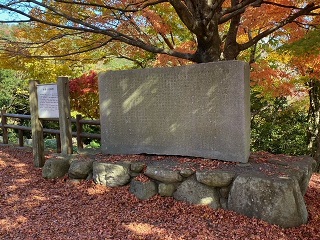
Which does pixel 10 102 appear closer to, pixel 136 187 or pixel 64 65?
pixel 64 65

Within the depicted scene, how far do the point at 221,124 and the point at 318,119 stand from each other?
6531 millimetres

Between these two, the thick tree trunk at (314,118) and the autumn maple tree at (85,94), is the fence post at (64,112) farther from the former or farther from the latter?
the thick tree trunk at (314,118)

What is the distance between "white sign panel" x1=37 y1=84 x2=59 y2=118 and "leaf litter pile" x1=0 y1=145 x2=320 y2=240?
1.27 meters

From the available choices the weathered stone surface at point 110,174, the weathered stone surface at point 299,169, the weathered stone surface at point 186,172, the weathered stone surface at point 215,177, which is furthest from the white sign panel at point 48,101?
the weathered stone surface at point 299,169

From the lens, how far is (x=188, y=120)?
482 centimetres

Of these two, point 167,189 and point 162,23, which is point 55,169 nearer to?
point 167,189

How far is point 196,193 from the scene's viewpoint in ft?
14.0

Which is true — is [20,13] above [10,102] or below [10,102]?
above

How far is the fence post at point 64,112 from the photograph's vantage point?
550cm

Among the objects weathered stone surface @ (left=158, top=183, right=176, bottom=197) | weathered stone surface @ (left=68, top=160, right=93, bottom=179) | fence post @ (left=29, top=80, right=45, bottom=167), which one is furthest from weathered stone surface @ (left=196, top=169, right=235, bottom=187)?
fence post @ (left=29, top=80, right=45, bottom=167)

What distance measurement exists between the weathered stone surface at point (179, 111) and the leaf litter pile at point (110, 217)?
90 centimetres

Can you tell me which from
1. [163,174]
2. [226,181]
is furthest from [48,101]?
[226,181]

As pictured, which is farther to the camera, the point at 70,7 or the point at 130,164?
the point at 70,7

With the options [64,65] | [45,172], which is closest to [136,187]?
[45,172]
